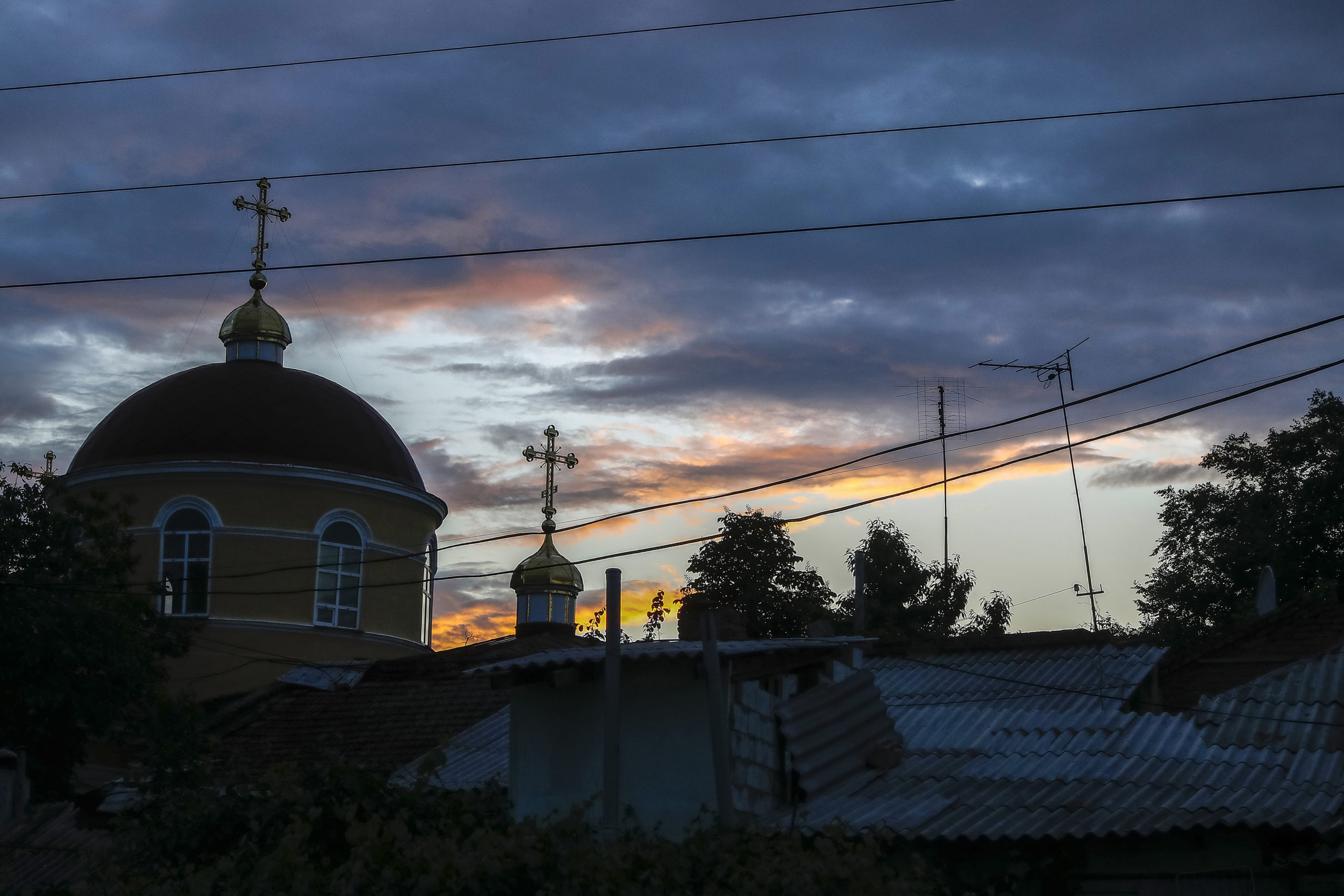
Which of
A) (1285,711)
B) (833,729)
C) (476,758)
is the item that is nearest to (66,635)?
(476,758)

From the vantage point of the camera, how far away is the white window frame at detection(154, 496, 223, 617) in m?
27.8

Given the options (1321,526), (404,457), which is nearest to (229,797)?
(404,457)

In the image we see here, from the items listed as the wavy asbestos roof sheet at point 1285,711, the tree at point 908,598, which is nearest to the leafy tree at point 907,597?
the tree at point 908,598

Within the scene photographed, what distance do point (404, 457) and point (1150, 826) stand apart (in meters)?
21.8

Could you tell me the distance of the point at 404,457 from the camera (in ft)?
102

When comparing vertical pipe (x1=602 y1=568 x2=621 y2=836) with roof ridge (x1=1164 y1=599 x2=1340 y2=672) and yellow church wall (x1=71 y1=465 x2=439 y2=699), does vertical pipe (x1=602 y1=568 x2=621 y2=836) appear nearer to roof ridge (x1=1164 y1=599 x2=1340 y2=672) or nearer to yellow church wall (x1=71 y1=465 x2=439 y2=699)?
roof ridge (x1=1164 y1=599 x2=1340 y2=672)

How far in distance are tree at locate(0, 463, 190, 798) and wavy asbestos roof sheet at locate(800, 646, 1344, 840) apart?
11045 millimetres

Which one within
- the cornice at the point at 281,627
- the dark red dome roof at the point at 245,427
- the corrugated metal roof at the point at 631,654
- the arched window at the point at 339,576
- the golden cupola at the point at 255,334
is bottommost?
the corrugated metal roof at the point at 631,654

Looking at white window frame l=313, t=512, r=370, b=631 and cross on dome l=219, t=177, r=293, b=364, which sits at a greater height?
cross on dome l=219, t=177, r=293, b=364

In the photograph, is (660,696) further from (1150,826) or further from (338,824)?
(1150,826)

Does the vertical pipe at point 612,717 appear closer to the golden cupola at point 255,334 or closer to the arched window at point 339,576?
the arched window at point 339,576

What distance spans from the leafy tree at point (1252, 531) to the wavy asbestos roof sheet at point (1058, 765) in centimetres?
1618

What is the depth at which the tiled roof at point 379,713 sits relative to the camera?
776 inches

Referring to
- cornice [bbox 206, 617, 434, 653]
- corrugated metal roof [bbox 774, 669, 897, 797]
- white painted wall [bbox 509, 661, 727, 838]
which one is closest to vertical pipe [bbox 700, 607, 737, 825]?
white painted wall [bbox 509, 661, 727, 838]
